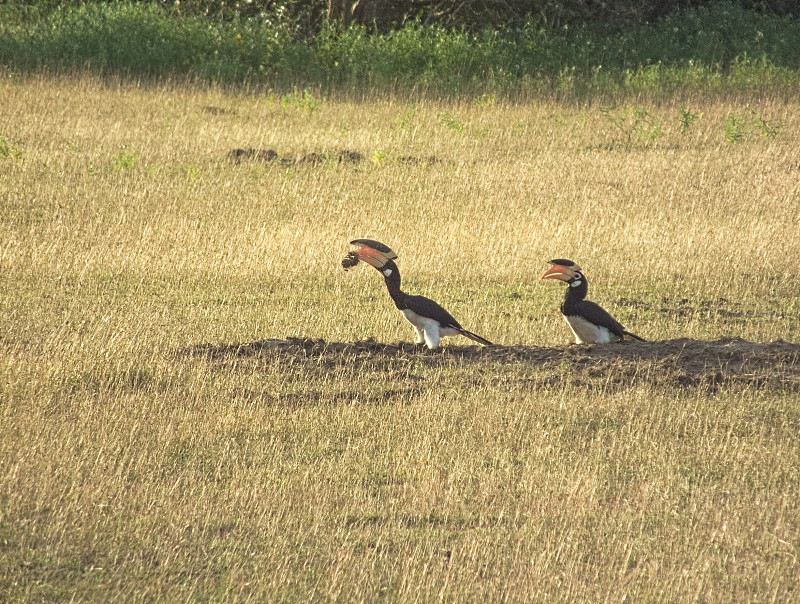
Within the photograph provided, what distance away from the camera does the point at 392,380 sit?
8.56 m

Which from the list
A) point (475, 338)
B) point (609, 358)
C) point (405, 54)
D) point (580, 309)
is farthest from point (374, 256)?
point (405, 54)

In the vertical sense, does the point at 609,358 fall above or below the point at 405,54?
below

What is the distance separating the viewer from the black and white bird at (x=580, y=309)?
30.4 ft

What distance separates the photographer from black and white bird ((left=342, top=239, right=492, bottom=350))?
8.99 metres

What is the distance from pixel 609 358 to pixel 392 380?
74.8 inches

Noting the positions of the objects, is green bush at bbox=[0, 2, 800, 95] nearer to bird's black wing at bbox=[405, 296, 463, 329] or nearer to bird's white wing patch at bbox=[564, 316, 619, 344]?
bird's white wing patch at bbox=[564, 316, 619, 344]

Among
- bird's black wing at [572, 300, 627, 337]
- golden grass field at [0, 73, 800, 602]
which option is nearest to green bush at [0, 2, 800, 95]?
golden grass field at [0, 73, 800, 602]

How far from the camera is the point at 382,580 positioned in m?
5.36

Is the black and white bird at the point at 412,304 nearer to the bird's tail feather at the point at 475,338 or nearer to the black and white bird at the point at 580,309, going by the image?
the bird's tail feather at the point at 475,338

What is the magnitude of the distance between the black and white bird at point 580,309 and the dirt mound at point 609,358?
0.56 ft

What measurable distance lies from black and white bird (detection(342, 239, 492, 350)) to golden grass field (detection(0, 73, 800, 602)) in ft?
0.74

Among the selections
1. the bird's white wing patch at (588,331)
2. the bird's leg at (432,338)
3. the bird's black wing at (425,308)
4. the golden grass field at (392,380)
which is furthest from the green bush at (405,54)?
the bird's black wing at (425,308)

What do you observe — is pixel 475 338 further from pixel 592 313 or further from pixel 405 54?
pixel 405 54

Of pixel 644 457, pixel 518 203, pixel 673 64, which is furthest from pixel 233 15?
pixel 644 457
